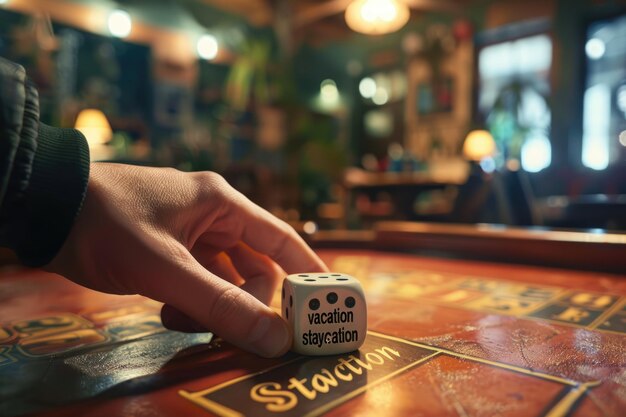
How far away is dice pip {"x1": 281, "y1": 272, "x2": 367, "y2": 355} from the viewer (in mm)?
656

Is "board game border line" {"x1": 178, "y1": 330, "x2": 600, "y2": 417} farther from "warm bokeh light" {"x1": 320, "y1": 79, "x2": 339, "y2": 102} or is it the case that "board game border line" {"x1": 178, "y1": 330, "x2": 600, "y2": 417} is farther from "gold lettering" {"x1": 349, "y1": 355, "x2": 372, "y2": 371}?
"warm bokeh light" {"x1": 320, "y1": 79, "x2": 339, "y2": 102}

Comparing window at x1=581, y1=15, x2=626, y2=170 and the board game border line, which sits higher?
window at x1=581, y1=15, x2=626, y2=170

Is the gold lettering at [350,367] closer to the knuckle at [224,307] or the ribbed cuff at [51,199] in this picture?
the knuckle at [224,307]

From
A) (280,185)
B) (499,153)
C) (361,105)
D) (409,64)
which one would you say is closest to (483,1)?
(409,64)

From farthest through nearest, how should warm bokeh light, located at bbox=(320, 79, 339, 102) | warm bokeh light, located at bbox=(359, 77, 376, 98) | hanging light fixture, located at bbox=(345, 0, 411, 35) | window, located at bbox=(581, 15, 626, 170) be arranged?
warm bokeh light, located at bbox=(320, 79, 339, 102), warm bokeh light, located at bbox=(359, 77, 376, 98), window, located at bbox=(581, 15, 626, 170), hanging light fixture, located at bbox=(345, 0, 411, 35)

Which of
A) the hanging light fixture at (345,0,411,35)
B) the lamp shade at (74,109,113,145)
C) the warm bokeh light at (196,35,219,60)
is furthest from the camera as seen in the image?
the warm bokeh light at (196,35,219,60)

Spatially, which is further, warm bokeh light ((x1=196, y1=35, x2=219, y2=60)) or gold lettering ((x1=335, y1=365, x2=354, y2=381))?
warm bokeh light ((x1=196, y1=35, x2=219, y2=60))

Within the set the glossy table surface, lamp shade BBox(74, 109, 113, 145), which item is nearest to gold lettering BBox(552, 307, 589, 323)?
the glossy table surface

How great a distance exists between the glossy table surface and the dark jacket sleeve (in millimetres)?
172

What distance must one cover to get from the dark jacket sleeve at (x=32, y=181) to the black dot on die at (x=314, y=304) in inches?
13.2

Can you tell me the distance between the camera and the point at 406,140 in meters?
8.89

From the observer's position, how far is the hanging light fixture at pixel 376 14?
4.32m

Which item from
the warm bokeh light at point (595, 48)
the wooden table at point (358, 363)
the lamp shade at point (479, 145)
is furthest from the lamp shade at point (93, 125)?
the warm bokeh light at point (595, 48)

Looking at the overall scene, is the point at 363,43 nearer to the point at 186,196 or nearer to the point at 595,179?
the point at 595,179
